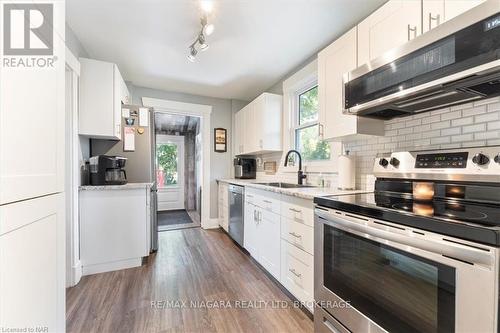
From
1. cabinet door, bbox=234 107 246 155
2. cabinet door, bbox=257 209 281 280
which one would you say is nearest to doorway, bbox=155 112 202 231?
cabinet door, bbox=234 107 246 155

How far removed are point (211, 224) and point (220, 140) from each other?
1.55 meters

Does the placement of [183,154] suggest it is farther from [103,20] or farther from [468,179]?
[468,179]

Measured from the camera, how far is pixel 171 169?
595 cm

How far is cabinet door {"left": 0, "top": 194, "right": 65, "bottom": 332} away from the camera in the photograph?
62 cm

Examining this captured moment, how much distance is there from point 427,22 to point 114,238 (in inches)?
121

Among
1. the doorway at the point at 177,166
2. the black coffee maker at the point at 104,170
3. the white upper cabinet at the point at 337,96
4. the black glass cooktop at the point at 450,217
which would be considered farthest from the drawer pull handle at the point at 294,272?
the doorway at the point at 177,166

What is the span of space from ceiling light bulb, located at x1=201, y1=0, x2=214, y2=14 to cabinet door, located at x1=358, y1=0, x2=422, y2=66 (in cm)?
113

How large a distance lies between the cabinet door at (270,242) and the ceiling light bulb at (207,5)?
181 centimetres

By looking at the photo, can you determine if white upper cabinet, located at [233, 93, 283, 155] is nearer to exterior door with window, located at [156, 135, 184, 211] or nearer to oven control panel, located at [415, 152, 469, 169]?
oven control panel, located at [415, 152, 469, 169]

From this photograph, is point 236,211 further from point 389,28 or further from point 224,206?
point 389,28

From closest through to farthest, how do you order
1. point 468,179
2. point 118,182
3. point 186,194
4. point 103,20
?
1. point 468,179
2. point 103,20
3. point 118,182
4. point 186,194

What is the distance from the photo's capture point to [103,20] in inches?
77.8

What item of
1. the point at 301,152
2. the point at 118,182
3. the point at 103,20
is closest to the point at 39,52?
the point at 103,20

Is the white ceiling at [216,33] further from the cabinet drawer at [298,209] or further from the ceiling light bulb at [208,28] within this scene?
the cabinet drawer at [298,209]
